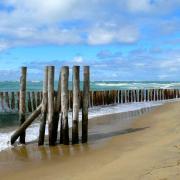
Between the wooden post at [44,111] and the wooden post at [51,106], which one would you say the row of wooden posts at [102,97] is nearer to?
the wooden post at [44,111]

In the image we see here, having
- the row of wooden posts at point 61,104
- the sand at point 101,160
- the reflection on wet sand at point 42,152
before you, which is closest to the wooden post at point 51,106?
the row of wooden posts at point 61,104

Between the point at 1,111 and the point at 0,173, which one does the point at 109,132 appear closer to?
the point at 0,173

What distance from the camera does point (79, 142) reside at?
1132 cm

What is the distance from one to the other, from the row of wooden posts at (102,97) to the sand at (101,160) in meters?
12.1

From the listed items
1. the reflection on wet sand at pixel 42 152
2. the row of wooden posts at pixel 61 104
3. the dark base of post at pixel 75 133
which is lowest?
the reflection on wet sand at pixel 42 152

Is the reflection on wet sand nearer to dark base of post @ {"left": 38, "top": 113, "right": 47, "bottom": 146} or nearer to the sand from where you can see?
the sand

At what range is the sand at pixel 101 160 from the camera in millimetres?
6504

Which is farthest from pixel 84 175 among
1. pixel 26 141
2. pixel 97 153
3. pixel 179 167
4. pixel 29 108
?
pixel 29 108

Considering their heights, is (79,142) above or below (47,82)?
below

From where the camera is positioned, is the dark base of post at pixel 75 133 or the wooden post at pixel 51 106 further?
the dark base of post at pixel 75 133

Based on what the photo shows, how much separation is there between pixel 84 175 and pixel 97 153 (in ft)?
9.20

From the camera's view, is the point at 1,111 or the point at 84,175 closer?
the point at 84,175

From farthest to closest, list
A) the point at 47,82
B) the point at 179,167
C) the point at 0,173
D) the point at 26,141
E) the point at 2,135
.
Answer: the point at 2,135, the point at 26,141, the point at 47,82, the point at 0,173, the point at 179,167

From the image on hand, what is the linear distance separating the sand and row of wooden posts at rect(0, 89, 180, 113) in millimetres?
12127
